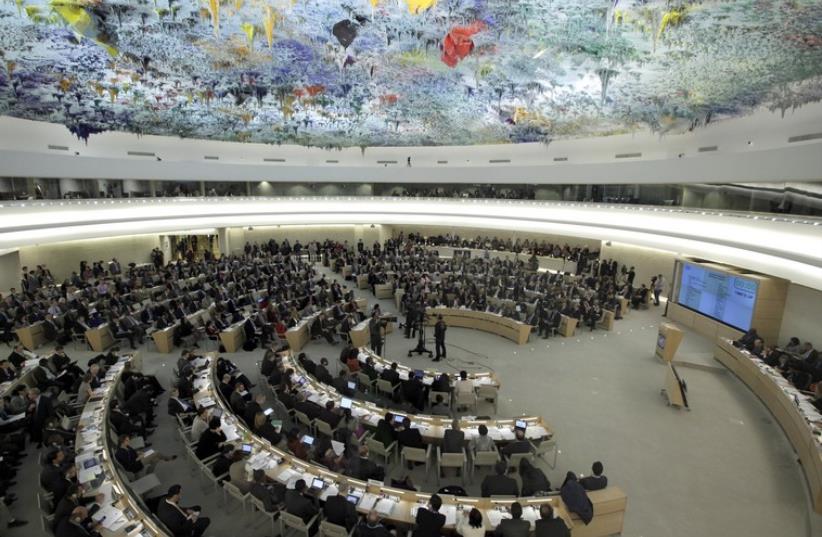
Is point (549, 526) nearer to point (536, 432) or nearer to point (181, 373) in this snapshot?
point (536, 432)

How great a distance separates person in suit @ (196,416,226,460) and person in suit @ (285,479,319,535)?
1999 millimetres

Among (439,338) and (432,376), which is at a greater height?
(439,338)

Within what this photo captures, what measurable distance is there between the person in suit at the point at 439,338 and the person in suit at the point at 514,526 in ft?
22.8

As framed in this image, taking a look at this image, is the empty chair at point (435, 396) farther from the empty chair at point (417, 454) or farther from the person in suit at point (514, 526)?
the person in suit at point (514, 526)

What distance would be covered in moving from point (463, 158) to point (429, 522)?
22299mm

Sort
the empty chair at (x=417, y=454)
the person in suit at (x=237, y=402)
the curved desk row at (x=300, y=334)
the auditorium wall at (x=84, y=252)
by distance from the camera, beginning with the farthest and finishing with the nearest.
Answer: the auditorium wall at (x=84, y=252) → the curved desk row at (x=300, y=334) → the person in suit at (x=237, y=402) → the empty chair at (x=417, y=454)

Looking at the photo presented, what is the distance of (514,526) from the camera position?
518 centimetres

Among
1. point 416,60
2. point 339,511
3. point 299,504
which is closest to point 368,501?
point 339,511

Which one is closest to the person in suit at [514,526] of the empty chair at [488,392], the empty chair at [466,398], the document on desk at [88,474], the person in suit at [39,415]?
the empty chair at [466,398]

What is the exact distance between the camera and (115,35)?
408 inches

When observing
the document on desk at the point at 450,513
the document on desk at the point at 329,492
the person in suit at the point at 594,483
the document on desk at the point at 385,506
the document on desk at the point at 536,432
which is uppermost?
the person in suit at the point at 594,483

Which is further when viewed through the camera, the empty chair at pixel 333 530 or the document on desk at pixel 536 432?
A: the document on desk at pixel 536 432

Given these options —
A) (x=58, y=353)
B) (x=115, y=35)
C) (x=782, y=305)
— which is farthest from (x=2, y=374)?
(x=782, y=305)

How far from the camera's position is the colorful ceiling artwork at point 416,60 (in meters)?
8.95
